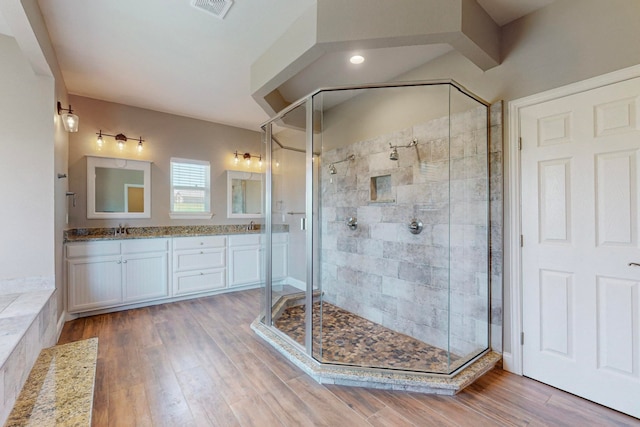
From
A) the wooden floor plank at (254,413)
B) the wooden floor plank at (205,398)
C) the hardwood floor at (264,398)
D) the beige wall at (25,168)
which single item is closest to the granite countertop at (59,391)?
the hardwood floor at (264,398)

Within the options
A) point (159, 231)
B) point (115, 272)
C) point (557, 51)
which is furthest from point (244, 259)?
point (557, 51)

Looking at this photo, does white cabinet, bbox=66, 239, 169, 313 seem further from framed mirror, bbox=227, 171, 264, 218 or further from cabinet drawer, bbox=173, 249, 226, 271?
framed mirror, bbox=227, 171, 264, 218

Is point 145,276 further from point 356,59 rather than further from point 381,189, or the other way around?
point 356,59

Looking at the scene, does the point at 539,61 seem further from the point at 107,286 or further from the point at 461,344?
the point at 107,286

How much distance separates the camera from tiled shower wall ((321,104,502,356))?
234 centimetres

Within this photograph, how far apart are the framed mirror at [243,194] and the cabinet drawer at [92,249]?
65.1 inches

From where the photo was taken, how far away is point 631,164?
1706 mm

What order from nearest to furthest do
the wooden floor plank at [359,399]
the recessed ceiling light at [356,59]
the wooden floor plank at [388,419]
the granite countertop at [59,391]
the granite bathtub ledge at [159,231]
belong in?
the granite countertop at [59,391]
the wooden floor plank at [388,419]
the wooden floor plank at [359,399]
the recessed ceiling light at [356,59]
the granite bathtub ledge at [159,231]

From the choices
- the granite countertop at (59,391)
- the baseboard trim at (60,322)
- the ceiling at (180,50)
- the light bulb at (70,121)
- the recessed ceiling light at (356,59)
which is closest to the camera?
the granite countertop at (59,391)

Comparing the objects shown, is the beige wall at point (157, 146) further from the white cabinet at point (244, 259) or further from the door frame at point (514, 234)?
the door frame at point (514, 234)

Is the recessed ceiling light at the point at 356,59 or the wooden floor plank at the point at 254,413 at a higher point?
the recessed ceiling light at the point at 356,59

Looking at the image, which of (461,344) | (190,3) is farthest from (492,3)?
(461,344)

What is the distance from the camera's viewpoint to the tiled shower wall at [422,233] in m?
2.34

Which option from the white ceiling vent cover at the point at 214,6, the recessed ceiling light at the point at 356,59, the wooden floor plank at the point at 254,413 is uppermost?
the white ceiling vent cover at the point at 214,6
